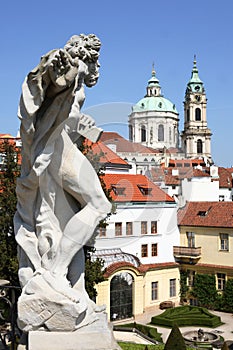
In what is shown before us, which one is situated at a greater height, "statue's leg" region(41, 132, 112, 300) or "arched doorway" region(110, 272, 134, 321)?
"statue's leg" region(41, 132, 112, 300)

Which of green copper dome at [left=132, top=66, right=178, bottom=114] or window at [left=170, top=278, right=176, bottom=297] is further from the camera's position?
green copper dome at [left=132, top=66, right=178, bottom=114]

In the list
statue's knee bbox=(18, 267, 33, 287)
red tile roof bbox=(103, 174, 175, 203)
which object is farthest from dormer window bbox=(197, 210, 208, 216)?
statue's knee bbox=(18, 267, 33, 287)

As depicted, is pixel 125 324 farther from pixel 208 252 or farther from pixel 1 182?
pixel 1 182

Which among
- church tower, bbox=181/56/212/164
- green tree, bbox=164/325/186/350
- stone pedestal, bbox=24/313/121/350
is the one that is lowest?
green tree, bbox=164/325/186/350

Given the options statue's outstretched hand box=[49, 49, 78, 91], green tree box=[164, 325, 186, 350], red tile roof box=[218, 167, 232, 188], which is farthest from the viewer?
red tile roof box=[218, 167, 232, 188]

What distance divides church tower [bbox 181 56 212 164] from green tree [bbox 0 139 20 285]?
321 feet

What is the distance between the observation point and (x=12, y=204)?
1516cm

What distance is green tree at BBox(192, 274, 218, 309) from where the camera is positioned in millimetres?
29844

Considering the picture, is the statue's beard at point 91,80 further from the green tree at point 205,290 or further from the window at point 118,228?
the green tree at point 205,290

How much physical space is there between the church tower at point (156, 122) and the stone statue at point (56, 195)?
74331 millimetres

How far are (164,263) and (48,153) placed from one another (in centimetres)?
2622

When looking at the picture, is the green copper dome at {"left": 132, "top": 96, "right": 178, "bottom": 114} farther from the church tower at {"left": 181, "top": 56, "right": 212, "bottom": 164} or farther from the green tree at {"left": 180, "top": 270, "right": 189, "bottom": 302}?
the green tree at {"left": 180, "top": 270, "right": 189, "bottom": 302}

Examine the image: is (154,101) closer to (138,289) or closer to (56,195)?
(138,289)

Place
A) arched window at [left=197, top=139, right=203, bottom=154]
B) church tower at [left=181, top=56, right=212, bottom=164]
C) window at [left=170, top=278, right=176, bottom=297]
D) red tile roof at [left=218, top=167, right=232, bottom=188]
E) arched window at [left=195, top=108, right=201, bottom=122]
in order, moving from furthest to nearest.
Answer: arched window at [left=195, top=108, right=201, bottom=122] < arched window at [left=197, top=139, right=203, bottom=154] < church tower at [left=181, top=56, right=212, bottom=164] < red tile roof at [left=218, top=167, right=232, bottom=188] < window at [left=170, top=278, right=176, bottom=297]
